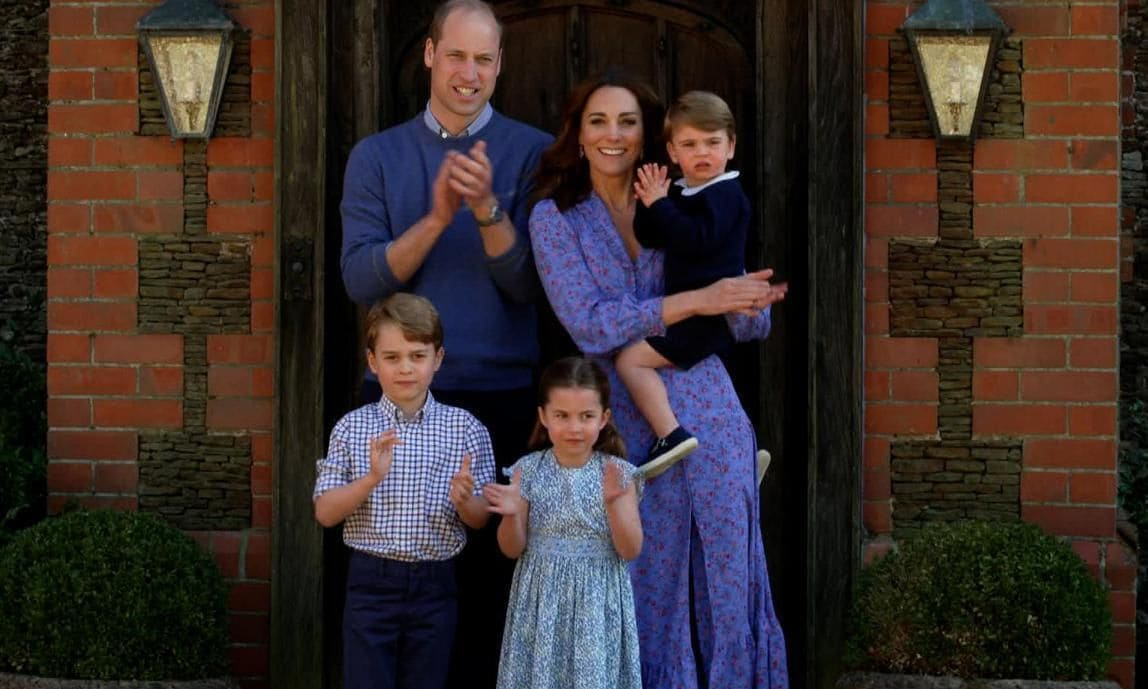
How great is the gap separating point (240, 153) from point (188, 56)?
33 cm

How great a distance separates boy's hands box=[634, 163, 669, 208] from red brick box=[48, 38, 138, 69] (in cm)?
191

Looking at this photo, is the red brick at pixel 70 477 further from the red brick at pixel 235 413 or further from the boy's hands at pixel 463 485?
the boy's hands at pixel 463 485

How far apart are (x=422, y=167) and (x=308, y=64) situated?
0.81 m

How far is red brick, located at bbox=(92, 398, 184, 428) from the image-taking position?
16.6ft

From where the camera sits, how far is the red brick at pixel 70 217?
507cm

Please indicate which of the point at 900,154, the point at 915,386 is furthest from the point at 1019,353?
the point at 900,154

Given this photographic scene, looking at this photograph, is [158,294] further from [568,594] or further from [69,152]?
[568,594]

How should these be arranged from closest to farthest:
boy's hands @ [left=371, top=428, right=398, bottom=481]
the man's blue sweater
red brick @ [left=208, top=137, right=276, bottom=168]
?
boy's hands @ [left=371, top=428, right=398, bottom=481], the man's blue sweater, red brick @ [left=208, top=137, right=276, bottom=168]

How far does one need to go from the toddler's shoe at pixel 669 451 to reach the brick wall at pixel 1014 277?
1.11 m

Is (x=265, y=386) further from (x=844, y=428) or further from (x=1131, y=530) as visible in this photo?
(x=1131, y=530)

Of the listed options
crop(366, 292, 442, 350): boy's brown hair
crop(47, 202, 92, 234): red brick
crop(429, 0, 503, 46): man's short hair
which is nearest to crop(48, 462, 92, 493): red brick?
crop(47, 202, 92, 234): red brick

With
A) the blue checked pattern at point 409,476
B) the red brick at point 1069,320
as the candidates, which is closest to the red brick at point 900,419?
the red brick at point 1069,320

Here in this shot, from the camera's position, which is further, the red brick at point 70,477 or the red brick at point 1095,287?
the red brick at point 70,477

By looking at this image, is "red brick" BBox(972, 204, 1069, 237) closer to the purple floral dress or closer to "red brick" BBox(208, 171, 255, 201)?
the purple floral dress
